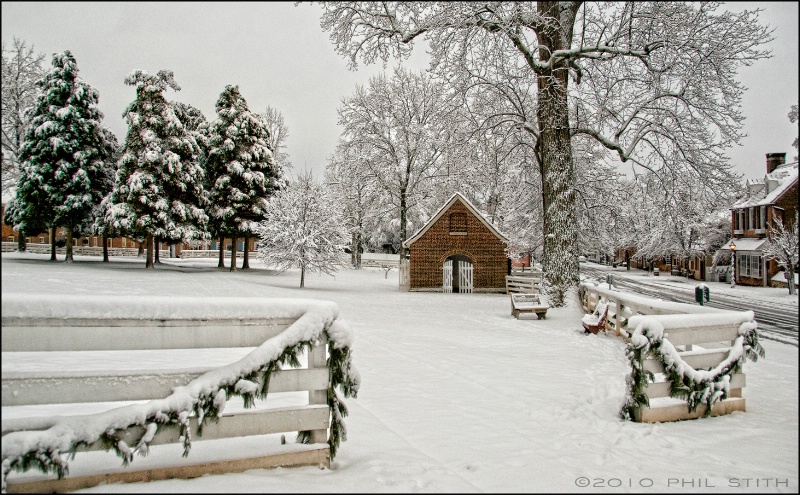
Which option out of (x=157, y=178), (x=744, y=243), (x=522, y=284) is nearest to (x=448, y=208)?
(x=522, y=284)

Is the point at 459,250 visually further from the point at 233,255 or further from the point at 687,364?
the point at 687,364

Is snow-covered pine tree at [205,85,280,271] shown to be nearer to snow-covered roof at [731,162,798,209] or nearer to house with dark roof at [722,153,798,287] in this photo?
house with dark roof at [722,153,798,287]

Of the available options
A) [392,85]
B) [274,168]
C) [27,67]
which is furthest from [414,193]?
[27,67]

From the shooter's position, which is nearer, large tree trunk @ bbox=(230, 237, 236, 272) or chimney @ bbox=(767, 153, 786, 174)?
chimney @ bbox=(767, 153, 786, 174)

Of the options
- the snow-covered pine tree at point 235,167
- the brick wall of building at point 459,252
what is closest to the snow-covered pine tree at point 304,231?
the brick wall of building at point 459,252

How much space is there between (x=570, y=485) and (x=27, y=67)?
531 centimetres

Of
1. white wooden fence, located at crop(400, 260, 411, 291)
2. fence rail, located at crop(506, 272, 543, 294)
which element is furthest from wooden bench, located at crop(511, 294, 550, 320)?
white wooden fence, located at crop(400, 260, 411, 291)

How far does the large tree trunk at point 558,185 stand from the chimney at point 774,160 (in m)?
11.3

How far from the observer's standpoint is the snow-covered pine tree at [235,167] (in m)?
29.5

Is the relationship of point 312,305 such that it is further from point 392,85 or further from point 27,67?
point 392,85

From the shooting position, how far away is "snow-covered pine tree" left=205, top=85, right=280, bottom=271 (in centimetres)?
2953

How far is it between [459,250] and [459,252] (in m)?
0.11

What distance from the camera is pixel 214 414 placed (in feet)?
10.1

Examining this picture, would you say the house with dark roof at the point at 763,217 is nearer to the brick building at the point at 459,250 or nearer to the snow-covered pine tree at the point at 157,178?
the brick building at the point at 459,250
